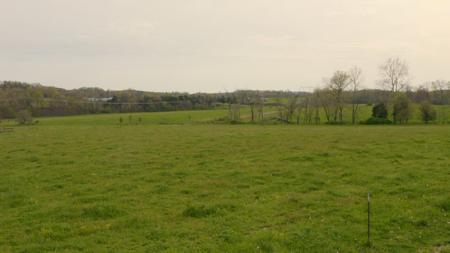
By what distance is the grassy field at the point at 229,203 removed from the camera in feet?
28.3

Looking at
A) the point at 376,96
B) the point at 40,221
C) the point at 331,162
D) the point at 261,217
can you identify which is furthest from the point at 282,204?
the point at 376,96

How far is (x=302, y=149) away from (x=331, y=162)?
501 centimetres

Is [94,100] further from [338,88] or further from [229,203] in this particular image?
[229,203]

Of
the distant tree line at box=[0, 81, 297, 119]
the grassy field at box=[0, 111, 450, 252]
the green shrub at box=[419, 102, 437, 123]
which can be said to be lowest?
the grassy field at box=[0, 111, 450, 252]

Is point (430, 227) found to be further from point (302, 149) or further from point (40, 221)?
point (302, 149)

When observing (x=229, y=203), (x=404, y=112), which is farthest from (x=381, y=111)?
(x=229, y=203)

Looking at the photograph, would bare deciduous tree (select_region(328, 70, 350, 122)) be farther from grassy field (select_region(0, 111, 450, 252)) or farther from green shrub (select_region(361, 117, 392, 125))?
grassy field (select_region(0, 111, 450, 252))

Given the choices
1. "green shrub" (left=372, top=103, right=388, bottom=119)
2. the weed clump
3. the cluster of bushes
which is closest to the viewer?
the weed clump

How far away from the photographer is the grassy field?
8625 mm

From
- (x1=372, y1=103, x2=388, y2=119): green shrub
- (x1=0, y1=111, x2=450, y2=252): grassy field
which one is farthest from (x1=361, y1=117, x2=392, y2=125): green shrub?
(x1=0, y1=111, x2=450, y2=252): grassy field

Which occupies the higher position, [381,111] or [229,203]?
[381,111]

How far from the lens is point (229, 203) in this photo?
11.5m

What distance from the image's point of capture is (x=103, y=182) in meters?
15.3

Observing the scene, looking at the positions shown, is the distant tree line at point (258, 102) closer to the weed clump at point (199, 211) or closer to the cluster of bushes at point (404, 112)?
the cluster of bushes at point (404, 112)
